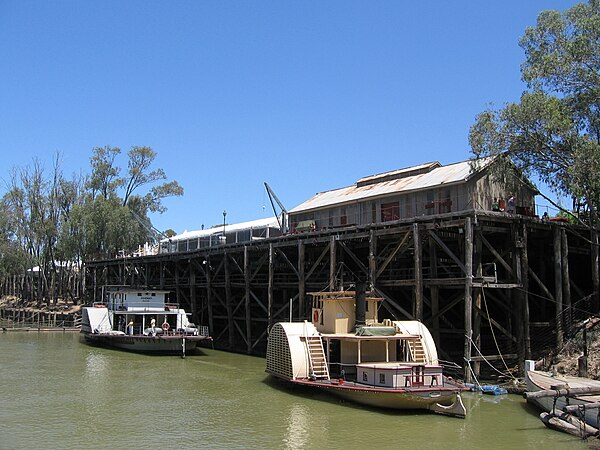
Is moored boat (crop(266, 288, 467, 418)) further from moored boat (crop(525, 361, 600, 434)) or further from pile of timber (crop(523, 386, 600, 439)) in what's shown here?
moored boat (crop(525, 361, 600, 434))

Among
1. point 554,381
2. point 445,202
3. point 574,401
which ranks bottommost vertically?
point 574,401

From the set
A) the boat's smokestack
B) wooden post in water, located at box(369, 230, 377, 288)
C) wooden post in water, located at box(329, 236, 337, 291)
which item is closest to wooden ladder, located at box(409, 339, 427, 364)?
the boat's smokestack

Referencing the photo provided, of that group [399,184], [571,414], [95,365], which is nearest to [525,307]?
[571,414]

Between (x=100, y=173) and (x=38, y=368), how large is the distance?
48309 millimetres

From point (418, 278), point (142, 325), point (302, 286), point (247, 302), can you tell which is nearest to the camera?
point (418, 278)

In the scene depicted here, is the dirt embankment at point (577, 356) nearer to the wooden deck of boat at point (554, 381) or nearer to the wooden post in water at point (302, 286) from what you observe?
the wooden deck of boat at point (554, 381)

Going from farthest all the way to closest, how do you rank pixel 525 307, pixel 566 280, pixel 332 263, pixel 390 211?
pixel 390 211
pixel 332 263
pixel 566 280
pixel 525 307

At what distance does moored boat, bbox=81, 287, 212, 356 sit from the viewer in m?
42.5

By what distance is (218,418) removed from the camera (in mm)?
22922

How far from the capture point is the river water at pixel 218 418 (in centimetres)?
1941

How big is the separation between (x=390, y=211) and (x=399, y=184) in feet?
8.96

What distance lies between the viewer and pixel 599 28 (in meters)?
30.3

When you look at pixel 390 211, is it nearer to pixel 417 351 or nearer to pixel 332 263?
pixel 332 263

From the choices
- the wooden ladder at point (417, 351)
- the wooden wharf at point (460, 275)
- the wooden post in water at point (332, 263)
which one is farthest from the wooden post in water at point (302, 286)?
the wooden ladder at point (417, 351)
